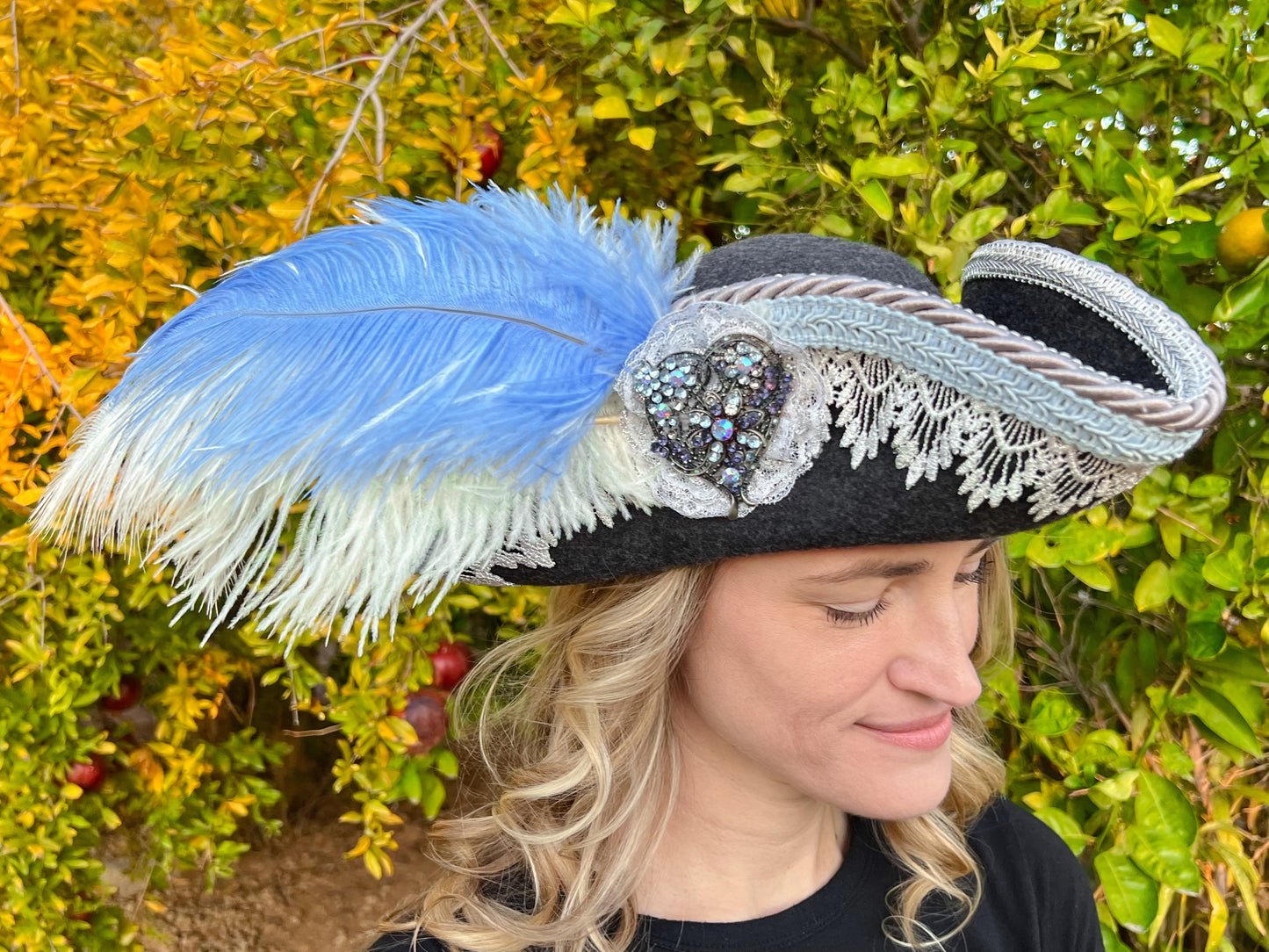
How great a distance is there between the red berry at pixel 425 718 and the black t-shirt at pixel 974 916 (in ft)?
1.91

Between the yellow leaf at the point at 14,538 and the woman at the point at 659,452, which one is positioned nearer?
the woman at the point at 659,452

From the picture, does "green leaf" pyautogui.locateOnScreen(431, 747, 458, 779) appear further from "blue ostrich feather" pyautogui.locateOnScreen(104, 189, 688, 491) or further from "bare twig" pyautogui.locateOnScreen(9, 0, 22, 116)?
"bare twig" pyautogui.locateOnScreen(9, 0, 22, 116)

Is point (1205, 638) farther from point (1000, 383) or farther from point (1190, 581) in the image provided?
point (1000, 383)

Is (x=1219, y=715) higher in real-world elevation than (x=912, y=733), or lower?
lower

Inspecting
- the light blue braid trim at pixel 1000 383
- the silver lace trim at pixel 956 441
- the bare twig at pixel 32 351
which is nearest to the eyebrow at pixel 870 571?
the silver lace trim at pixel 956 441

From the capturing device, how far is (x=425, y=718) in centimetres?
189

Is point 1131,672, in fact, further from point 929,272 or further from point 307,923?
point 307,923

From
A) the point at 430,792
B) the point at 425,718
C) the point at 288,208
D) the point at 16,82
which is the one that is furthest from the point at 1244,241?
the point at 16,82

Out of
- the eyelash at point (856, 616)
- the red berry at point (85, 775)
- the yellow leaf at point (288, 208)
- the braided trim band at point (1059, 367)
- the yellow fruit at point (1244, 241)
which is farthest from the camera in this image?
the red berry at point (85, 775)

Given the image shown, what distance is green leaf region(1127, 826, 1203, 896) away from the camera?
1.47 m

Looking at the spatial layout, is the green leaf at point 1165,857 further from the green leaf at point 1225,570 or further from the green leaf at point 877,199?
the green leaf at point 877,199

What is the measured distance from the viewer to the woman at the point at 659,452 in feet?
2.96

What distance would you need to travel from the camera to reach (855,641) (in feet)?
3.48

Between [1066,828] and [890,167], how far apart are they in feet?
3.64
